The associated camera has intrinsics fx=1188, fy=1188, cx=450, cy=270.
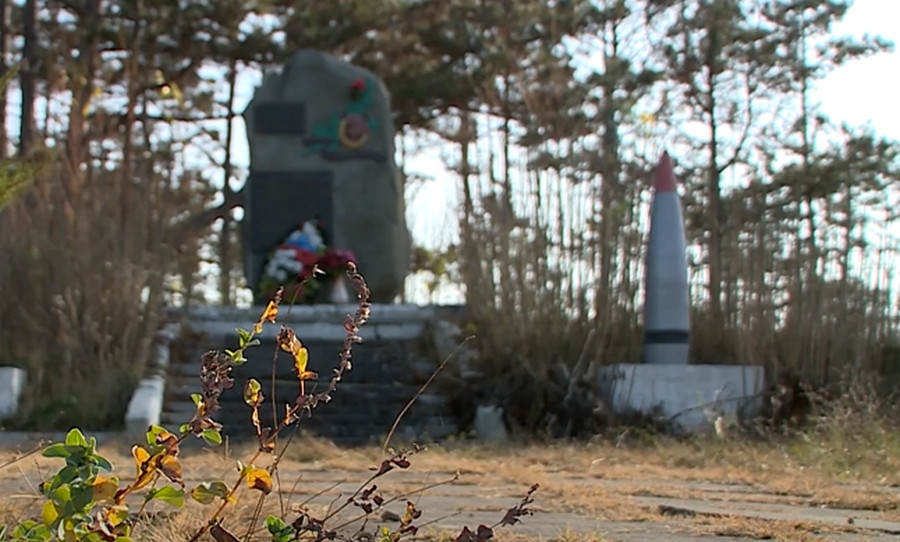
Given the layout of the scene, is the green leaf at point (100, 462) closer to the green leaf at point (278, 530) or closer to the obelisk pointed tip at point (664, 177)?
the green leaf at point (278, 530)

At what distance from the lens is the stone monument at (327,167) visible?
14773mm

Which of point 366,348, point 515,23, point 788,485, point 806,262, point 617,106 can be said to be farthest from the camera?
point 515,23

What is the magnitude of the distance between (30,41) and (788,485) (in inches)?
626

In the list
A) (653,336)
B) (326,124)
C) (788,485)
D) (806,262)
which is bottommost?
(788,485)

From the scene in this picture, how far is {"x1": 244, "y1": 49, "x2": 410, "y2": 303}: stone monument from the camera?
1477cm

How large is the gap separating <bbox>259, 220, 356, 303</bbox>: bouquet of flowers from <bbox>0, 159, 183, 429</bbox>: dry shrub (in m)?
2.77

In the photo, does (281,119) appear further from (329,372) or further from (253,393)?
(253,393)

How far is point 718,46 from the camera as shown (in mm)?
19906

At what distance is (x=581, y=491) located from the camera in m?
4.62

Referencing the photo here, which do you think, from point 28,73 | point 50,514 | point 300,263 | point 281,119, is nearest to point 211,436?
point 50,514

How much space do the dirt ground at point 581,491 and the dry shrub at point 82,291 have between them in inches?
56.5

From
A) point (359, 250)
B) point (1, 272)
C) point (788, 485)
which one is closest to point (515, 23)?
point (359, 250)

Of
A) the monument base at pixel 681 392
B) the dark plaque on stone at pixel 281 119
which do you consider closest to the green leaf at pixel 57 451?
the monument base at pixel 681 392

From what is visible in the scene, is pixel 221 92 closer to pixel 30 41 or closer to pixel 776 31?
pixel 30 41
